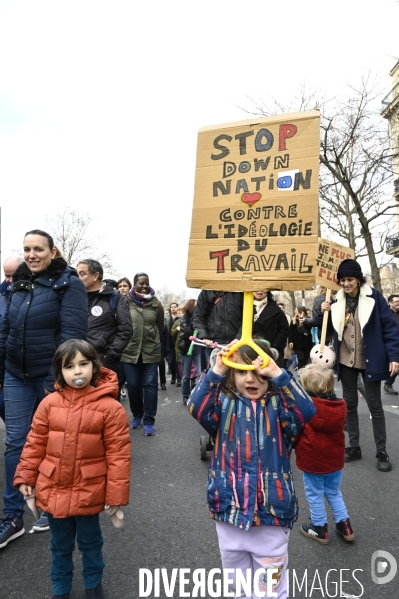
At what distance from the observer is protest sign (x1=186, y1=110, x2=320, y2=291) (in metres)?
2.18

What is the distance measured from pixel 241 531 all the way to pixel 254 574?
0.22 m

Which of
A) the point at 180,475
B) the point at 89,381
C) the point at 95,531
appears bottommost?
the point at 180,475

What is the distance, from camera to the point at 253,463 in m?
2.08

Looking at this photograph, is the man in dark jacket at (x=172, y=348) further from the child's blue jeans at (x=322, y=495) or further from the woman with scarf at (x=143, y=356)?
the child's blue jeans at (x=322, y=495)

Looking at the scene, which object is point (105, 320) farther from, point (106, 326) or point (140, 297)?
point (140, 297)

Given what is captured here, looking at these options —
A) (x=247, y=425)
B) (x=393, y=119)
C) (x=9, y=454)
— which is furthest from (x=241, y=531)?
(x=393, y=119)

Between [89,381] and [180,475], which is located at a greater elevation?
[89,381]

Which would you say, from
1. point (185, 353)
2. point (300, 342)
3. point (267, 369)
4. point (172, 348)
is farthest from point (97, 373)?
point (172, 348)

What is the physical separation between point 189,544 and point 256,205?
228 centimetres

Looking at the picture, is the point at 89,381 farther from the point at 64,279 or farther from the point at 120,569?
the point at 120,569

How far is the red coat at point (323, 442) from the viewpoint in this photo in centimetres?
307

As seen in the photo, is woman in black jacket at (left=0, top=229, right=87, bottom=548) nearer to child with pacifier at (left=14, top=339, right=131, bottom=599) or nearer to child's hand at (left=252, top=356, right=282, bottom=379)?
child with pacifier at (left=14, top=339, right=131, bottom=599)

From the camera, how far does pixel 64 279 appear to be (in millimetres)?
3160

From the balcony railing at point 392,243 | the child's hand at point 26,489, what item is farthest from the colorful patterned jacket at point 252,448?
the balcony railing at point 392,243
